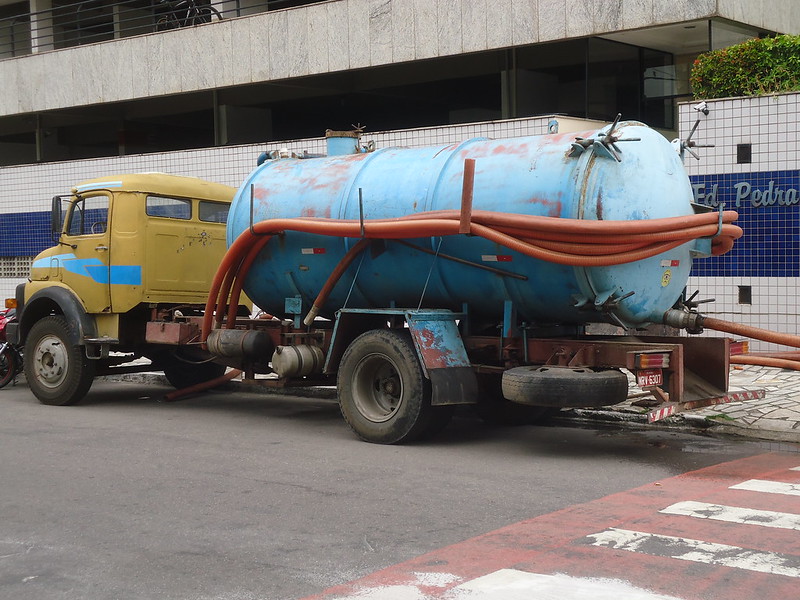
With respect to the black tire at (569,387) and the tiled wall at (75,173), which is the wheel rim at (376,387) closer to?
the black tire at (569,387)

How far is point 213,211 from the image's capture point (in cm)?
1365

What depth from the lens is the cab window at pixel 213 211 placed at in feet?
44.3

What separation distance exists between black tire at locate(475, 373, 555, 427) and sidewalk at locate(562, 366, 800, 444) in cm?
43

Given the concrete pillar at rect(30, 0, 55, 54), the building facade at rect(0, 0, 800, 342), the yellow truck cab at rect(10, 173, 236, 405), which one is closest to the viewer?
the yellow truck cab at rect(10, 173, 236, 405)

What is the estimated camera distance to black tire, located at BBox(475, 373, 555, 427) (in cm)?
1109

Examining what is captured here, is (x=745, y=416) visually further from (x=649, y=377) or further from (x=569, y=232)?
(x=569, y=232)

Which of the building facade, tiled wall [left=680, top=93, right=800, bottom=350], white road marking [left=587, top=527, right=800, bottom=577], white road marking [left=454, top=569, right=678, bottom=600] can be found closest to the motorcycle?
the building facade

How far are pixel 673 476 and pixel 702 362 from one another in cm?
186

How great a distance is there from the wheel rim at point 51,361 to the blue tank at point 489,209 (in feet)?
10.2

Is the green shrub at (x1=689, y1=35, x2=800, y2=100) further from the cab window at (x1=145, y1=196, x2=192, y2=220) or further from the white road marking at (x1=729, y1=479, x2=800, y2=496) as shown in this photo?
the white road marking at (x1=729, y1=479, x2=800, y2=496)

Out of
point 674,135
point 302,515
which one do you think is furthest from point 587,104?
point 302,515

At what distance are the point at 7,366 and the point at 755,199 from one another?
10618 millimetres

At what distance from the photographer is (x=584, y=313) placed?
9656 millimetres

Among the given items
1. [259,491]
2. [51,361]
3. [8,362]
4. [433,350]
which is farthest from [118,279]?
[259,491]
